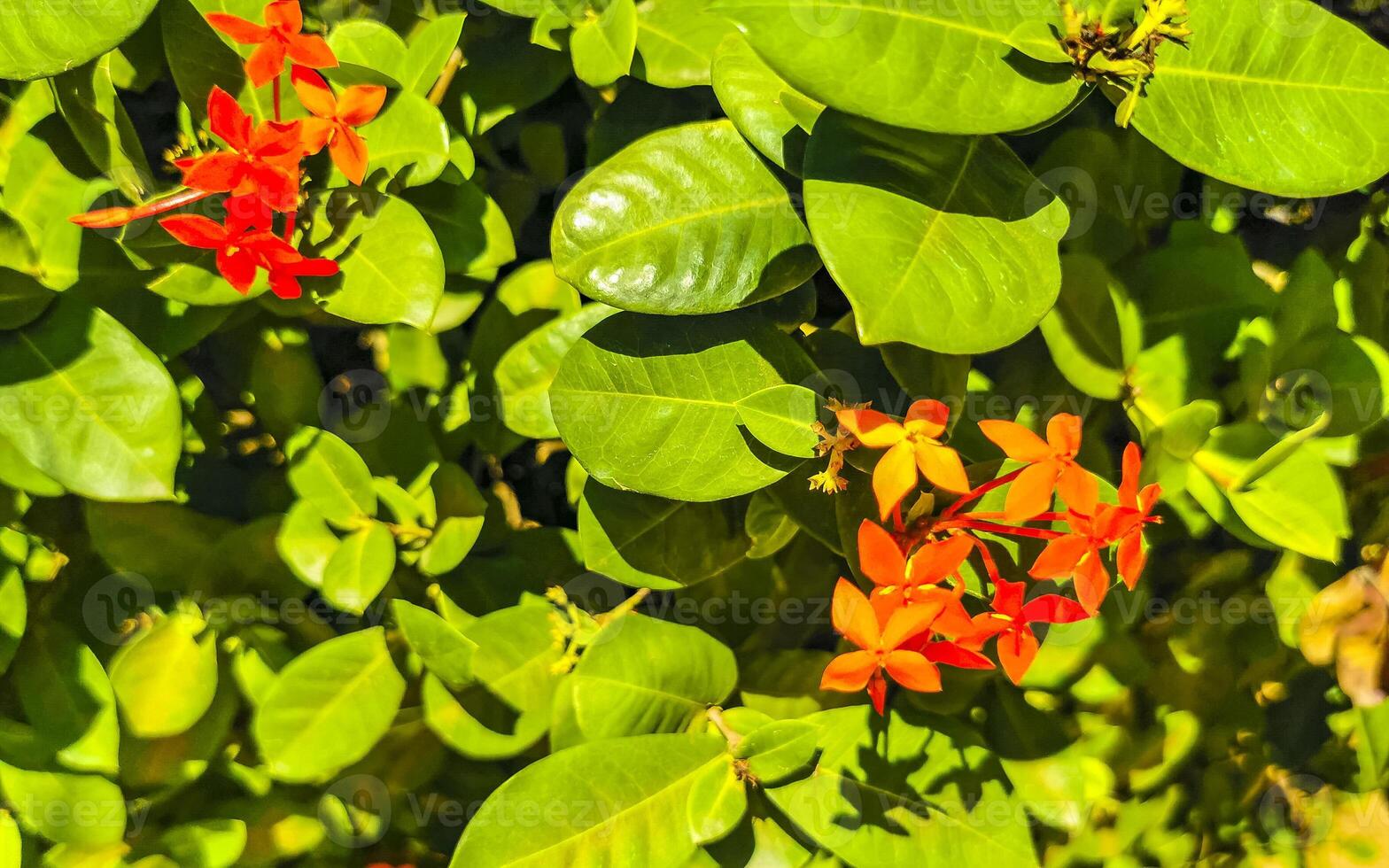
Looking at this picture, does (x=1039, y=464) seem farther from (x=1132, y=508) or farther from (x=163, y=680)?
(x=163, y=680)

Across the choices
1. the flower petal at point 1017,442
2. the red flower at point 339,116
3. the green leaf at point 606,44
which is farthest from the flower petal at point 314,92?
the flower petal at point 1017,442

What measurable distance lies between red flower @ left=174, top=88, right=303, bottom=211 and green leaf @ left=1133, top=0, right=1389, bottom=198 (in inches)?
30.5

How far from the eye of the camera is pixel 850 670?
33.7 inches

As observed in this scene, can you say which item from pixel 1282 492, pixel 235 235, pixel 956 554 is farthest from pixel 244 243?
pixel 1282 492

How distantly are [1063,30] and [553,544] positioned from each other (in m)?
0.84

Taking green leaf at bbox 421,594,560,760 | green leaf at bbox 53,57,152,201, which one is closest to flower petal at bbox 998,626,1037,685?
green leaf at bbox 421,594,560,760

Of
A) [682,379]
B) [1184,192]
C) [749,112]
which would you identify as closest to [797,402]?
[682,379]

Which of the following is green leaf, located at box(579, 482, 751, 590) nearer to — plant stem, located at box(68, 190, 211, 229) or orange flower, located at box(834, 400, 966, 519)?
orange flower, located at box(834, 400, 966, 519)

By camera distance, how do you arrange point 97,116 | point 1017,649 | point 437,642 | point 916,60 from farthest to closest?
point 437,642 < point 97,116 < point 1017,649 < point 916,60

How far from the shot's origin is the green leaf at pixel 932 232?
78cm

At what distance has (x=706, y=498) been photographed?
986 millimetres

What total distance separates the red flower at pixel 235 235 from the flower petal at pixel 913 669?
0.70 m

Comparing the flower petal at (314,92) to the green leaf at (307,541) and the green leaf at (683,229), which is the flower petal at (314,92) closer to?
the green leaf at (683,229)

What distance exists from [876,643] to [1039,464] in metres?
0.21
